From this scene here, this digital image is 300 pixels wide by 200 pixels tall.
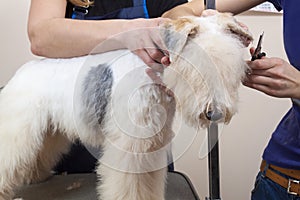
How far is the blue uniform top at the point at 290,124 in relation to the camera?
2.98 ft

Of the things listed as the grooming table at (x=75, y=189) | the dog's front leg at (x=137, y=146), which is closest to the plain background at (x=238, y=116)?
the grooming table at (x=75, y=189)

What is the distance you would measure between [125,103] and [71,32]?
217 mm

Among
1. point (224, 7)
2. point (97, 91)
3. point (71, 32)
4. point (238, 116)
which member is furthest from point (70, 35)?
point (238, 116)

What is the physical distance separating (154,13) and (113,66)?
0.33 m

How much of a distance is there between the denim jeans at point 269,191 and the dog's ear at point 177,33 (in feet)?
1.54

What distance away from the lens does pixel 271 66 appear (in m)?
0.76

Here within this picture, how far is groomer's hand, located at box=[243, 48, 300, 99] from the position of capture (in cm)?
76

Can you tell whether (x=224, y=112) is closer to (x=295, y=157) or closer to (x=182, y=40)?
(x=182, y=40)

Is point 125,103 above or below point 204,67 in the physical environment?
below

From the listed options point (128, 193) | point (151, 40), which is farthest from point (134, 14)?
point (128, 193)

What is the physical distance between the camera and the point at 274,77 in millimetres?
768

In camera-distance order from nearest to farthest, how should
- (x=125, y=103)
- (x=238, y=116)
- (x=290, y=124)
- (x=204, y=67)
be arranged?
(x=204, y=67) → (x=125, y=103) → (x=290, y=124) → (x=238, y=116)

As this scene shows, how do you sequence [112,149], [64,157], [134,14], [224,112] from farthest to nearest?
[64,157] < [134,14] < [112,149] < [224,112]

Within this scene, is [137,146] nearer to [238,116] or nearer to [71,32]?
[71,32]
